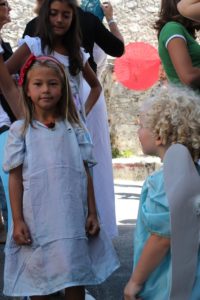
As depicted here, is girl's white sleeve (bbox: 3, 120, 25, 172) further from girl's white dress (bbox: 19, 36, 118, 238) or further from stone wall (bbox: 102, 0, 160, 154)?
stone wall (bbox: 102, 0, 160, 154)

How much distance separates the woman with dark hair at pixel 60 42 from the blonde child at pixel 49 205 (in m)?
0.49

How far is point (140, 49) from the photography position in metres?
10.3

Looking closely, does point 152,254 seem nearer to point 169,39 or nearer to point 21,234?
point 21,234

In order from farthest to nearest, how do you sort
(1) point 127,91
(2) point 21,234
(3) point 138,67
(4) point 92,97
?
1. (1) point 127,91
2. (3) point 138,67
3. (4) point 92,97
4. (2) point 21,234

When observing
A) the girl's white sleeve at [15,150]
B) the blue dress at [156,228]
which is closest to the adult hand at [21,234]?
the girl's white sleeve at [15,150]

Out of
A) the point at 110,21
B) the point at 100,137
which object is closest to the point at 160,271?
the point at 100,137

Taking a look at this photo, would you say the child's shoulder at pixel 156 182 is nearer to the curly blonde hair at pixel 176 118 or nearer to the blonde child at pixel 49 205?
the curly blonde hair at pixel 176 118

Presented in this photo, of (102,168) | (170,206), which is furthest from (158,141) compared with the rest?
(102,168)

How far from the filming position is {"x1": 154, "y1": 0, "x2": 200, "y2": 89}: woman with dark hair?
262 centimetres

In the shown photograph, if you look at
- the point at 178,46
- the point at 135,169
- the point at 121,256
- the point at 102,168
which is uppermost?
the point at 178,46

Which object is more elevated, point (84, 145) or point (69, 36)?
point (69, 36)

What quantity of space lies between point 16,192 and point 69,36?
1022 millimetres

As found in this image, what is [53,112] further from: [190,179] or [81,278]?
[190,179]

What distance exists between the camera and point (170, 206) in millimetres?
1899
